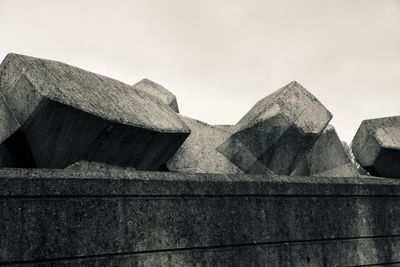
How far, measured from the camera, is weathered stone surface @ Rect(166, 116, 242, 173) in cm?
441

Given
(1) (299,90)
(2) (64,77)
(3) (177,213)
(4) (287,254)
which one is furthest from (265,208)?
(2) (64,77)

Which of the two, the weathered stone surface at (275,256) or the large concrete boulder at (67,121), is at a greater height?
the large concrete boulder at (67,121)

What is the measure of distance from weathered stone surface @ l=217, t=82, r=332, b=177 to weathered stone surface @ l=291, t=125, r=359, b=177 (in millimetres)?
709

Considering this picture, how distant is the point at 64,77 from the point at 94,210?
105 cm

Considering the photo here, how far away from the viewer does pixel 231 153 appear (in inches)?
181

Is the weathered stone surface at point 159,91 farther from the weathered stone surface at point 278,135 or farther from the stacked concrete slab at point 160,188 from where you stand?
the weathered stone surface at point 278,135

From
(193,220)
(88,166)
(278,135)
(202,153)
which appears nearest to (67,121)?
(88,166)

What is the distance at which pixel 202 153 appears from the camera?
4.56 metres

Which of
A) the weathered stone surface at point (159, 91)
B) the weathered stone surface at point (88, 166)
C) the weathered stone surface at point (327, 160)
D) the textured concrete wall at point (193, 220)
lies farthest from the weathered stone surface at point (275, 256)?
the weathered stone surface at point (159, 91)

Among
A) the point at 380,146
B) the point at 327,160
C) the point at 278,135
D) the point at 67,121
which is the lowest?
the point at 67,121

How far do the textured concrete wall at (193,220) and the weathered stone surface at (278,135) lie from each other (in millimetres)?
444

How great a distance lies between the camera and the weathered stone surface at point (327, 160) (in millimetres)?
5305

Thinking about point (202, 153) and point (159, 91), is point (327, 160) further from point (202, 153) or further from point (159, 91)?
point (159, 91)

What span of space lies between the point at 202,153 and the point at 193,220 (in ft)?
3.66
